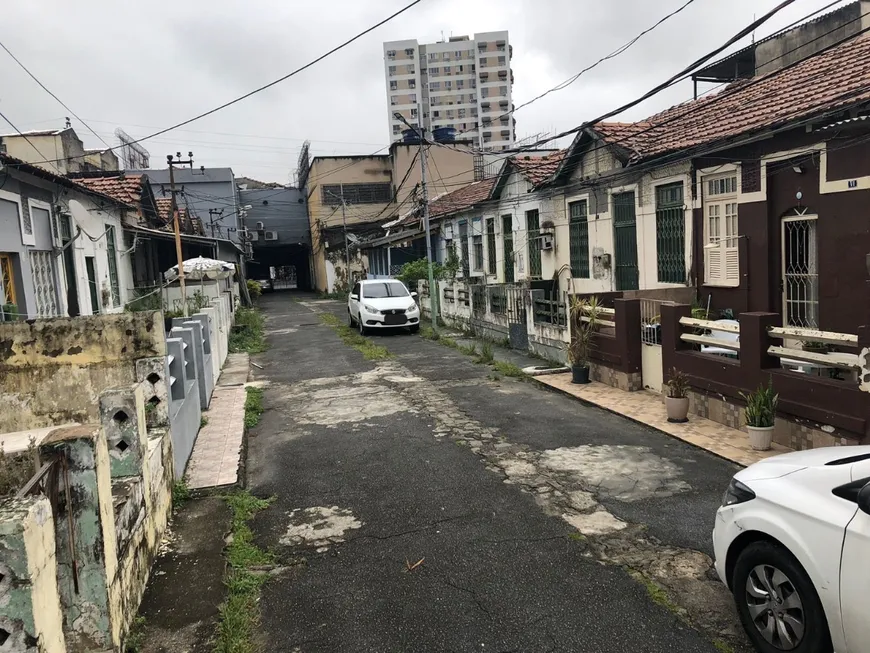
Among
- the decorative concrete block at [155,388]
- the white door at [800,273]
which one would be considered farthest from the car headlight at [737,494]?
the white door at [800,273]

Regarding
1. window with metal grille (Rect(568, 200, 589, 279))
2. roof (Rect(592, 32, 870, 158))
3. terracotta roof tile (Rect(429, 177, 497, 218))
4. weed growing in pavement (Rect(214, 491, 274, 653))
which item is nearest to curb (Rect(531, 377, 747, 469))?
window with metal grille (Rect(568, 200, 589, 279))

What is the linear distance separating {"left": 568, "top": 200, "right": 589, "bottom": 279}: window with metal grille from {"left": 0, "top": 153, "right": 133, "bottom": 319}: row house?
33.6 ft

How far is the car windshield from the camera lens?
2045 cm

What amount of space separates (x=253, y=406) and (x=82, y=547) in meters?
6.93

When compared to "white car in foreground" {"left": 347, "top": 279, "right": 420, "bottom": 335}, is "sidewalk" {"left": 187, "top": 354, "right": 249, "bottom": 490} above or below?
below

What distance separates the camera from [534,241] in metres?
17.0

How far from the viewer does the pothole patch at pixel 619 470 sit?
6184mm

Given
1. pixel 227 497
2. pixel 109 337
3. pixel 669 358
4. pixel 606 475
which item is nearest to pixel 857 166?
pixel 669 358

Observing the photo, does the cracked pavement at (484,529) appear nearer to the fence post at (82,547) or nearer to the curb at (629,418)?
the curb at (629,418)

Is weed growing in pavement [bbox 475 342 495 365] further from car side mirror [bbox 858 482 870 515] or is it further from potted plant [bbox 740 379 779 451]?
car side mirror [bbox 858 482 870 515]

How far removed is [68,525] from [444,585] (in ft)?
7.63

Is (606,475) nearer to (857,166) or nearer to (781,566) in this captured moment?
(781,566)

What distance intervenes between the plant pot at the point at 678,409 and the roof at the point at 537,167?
26.8 ft

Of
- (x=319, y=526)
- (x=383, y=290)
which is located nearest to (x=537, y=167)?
(x=383, y=290)
